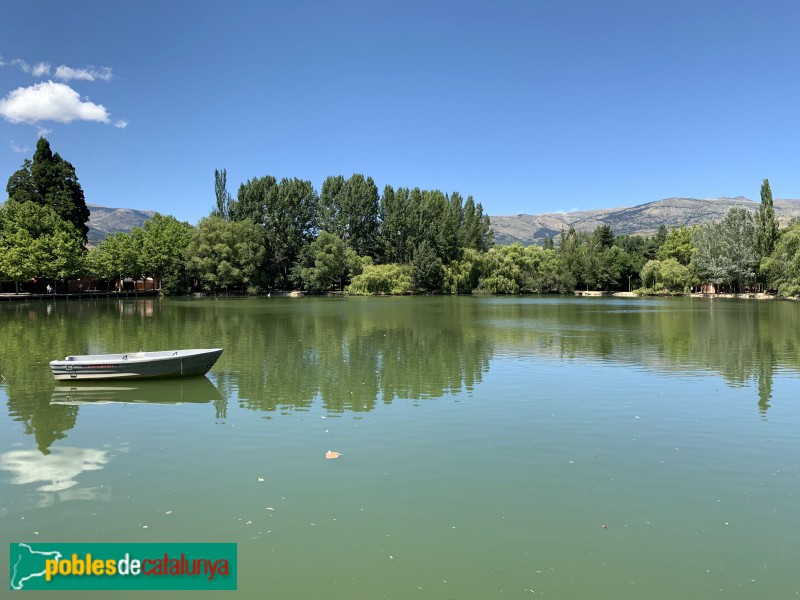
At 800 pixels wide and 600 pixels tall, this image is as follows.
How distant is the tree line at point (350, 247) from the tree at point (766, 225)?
0.64ft

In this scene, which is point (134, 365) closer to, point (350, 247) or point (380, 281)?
point (380, 281)

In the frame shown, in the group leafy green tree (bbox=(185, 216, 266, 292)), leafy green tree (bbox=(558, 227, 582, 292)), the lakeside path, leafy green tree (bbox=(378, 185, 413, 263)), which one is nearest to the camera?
the lakeside path

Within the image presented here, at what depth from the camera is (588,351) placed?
84.7 feet

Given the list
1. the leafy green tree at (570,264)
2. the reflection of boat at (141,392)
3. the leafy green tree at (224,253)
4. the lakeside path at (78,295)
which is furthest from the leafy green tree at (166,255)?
the reflection of boat at (141,392)

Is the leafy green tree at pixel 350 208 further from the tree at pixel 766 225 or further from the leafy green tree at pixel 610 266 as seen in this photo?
the tree at pixel 766 225

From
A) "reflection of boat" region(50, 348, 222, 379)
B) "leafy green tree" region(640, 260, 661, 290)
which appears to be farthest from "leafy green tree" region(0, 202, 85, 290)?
"leafy green tree" region(640, 260, 661, 290)

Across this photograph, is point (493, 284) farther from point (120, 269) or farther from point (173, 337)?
point (173, 337)

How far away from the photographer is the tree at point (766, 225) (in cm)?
8775

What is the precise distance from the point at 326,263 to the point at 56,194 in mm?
40817

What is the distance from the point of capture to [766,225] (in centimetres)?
8831

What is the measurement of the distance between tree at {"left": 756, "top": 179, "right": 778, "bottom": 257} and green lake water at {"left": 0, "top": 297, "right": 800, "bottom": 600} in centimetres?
7936

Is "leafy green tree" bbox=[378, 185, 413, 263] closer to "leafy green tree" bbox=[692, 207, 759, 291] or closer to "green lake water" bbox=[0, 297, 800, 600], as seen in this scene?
"leafy green tree" bbox=[692, 207, 759, 291]

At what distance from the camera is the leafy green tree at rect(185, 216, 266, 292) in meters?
88.5

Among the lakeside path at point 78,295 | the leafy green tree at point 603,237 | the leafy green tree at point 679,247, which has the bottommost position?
the lakeside path at point 78,295
